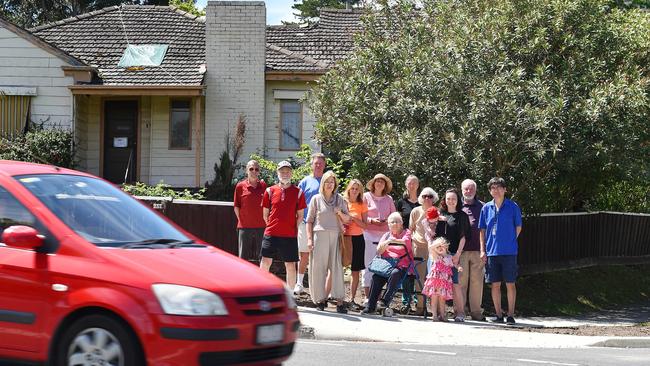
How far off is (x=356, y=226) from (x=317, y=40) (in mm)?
16248

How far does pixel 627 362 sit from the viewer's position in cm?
1048

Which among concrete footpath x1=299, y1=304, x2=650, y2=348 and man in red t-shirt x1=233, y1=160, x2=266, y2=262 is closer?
concrete footpath x1=299, y1=304, x2=650, y2=348

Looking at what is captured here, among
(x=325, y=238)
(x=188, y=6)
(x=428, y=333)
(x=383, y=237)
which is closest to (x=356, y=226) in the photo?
(x=383, y=237)

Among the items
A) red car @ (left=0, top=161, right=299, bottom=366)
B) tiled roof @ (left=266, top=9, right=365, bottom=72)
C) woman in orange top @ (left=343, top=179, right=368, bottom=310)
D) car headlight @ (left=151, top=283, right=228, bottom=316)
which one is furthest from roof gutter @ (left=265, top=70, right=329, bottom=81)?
car headlight @ (left=151, top=283, right=228, bottom=316)

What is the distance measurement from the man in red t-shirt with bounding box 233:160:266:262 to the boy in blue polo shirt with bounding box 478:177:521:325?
10.4 feet

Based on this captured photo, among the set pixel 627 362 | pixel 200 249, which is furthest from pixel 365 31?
pixel 200 249

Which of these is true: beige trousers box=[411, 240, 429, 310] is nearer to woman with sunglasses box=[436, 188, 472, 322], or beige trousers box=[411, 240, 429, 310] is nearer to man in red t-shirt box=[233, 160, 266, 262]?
woman with sunglasses box=[436, 188, 472, 322]

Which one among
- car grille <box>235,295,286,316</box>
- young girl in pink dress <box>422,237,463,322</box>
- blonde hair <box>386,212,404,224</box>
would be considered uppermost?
blonde hair <box>386,212,404,224</box>

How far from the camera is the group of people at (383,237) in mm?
13773

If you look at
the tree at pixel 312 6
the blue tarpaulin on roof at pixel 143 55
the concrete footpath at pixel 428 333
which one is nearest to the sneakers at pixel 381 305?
the concrete footpath at pixel 428 333

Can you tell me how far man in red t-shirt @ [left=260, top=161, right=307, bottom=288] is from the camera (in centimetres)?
1375

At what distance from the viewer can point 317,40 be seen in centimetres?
2997

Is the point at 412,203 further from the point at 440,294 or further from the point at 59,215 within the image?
the point at 59,215

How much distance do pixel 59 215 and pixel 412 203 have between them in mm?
8204
